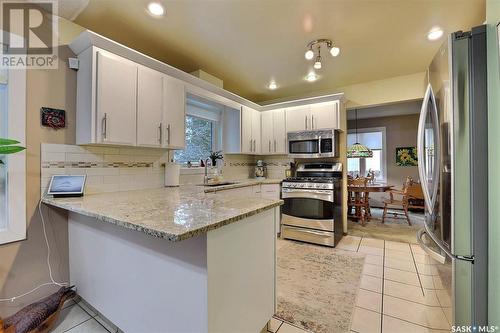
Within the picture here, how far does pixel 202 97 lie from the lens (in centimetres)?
288

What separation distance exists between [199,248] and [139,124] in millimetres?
1608

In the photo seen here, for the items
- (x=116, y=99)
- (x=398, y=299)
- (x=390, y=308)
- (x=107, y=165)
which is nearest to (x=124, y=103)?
(x=116, y=99)

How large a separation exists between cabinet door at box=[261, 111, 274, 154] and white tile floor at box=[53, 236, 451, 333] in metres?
2.35

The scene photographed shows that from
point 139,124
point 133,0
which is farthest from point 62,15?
point 139,124

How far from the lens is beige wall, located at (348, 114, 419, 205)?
19.1 feet

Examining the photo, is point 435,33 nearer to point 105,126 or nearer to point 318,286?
point 318,286

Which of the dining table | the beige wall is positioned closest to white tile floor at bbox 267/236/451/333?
the dining table

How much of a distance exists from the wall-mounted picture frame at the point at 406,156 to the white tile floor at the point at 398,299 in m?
→ 3.70

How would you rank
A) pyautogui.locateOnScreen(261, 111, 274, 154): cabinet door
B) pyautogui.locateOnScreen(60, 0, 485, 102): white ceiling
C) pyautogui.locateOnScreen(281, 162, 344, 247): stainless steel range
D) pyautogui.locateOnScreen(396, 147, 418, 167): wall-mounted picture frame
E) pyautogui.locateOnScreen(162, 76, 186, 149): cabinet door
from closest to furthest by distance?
pyautogui.locateOnScreen(60, 0, 485, 102): white ceiling, pyautogui.locateOnScreen(162, 76, 186, 149): cabinet door, pyautogui.locateOnScreen(281, 162, 344, 247): stainless steel range, pyautogui.locateOnScreen(261, 111, 274, 154): cabinet door, pyautogui.locateOnScreen(396, 147, 418, 167): wall-mounted picture frame

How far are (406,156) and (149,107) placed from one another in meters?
6.36

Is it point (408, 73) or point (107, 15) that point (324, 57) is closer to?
point (408, 73)

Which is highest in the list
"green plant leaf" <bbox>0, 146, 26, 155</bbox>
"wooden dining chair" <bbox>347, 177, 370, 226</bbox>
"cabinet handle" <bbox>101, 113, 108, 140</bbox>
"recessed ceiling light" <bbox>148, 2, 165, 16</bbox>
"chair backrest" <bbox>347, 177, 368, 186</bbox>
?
"recessed ceiling light" <bbox>148, 2, 165, 16</bbox>

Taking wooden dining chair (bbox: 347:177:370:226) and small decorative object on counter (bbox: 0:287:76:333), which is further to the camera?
wooden dining chair (bbox: 347:177:370:226)

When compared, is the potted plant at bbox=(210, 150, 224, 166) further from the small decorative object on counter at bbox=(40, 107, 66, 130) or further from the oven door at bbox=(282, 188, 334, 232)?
the small decorative object on counter at bbox=(40, 107, 66, 130)
